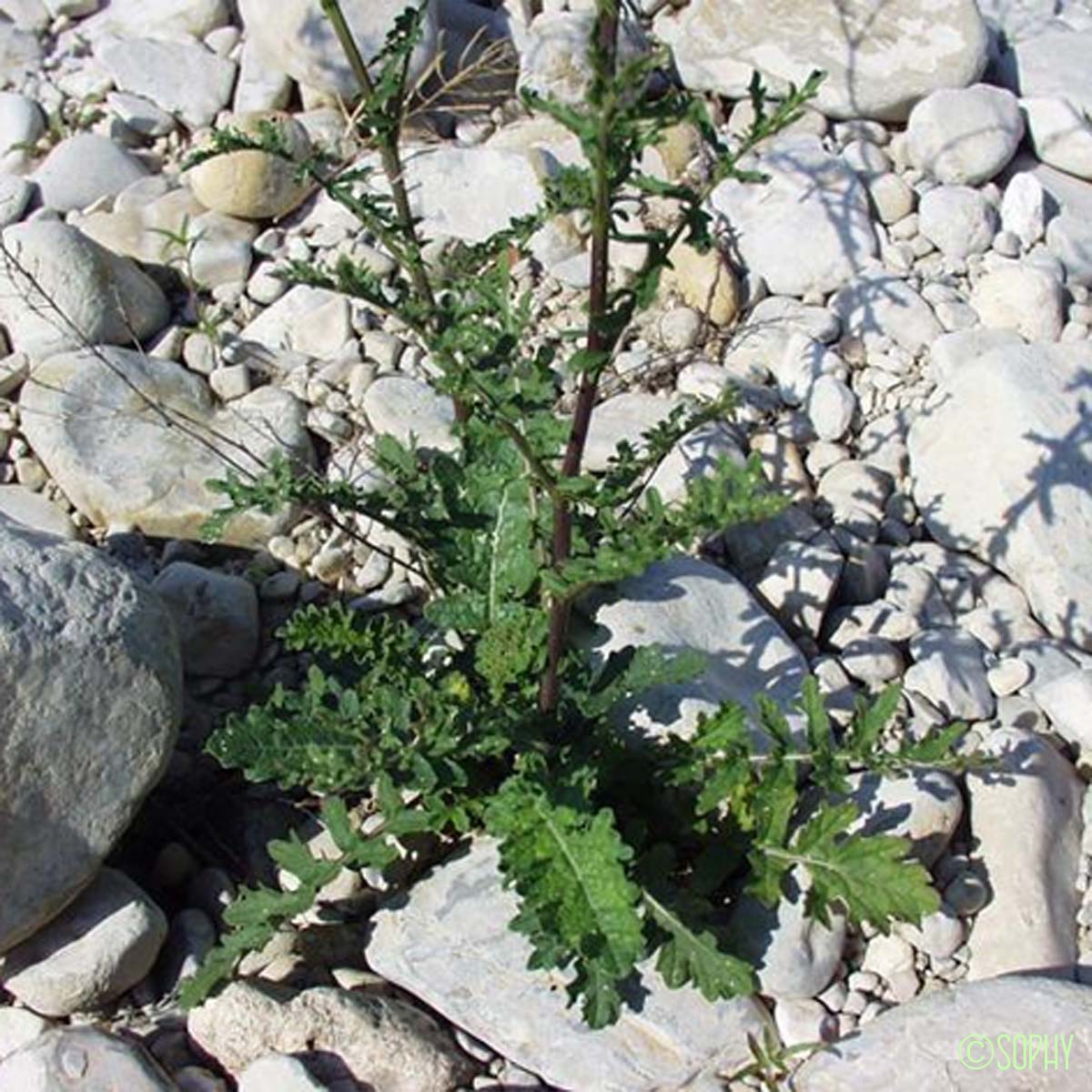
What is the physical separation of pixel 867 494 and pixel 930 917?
125cm

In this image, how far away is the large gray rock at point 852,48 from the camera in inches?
210

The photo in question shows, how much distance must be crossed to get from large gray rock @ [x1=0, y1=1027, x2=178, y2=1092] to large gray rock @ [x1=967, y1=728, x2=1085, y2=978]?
5.69 ft

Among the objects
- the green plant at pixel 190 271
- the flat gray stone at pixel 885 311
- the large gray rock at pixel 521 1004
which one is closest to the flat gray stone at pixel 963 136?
the flat gray stone at pixel 885 311

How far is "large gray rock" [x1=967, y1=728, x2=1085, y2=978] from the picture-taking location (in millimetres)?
3707

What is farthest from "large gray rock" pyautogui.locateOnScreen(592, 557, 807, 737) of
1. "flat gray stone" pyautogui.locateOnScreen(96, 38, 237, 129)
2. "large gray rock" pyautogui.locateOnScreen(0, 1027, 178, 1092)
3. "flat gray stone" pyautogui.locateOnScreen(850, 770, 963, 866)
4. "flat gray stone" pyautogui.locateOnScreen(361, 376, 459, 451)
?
"flat gray stone" pyautogui.locateOnScreen(96, 38, 237, 129)

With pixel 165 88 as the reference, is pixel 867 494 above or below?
below

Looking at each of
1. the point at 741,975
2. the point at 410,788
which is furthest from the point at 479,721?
the point at 741,975

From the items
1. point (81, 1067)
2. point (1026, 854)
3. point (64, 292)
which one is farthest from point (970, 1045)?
point (64, 292)

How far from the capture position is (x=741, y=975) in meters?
3.40

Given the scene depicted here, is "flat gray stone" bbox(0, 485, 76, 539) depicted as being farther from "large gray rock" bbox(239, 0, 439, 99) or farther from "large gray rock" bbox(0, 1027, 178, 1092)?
"large gray rock" bbox(239, 0, 439, 99)

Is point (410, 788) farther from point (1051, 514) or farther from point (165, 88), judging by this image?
point (165, 88)

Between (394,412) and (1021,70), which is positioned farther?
(1021,70)
